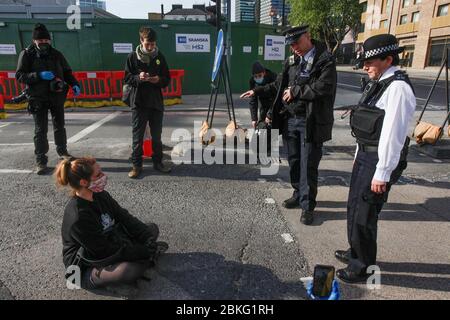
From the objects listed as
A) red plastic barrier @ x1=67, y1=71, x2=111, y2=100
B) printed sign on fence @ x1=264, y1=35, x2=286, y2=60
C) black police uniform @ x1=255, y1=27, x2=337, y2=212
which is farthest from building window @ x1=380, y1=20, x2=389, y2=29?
black police uniform @ x1=255, y1=27, x2=337, y2=212

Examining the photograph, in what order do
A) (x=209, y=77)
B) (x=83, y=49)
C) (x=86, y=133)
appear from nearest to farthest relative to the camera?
(x=86, y=133) < (x=83, y=49) < (x=209, y=77)

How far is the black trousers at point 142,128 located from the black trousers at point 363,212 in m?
3.23

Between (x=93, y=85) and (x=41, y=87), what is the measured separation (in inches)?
252

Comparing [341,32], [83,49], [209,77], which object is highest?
[341,32]

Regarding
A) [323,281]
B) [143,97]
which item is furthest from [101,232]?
[143,97]

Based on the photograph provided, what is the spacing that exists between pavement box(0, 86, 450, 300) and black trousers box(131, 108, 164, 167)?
1.15ft

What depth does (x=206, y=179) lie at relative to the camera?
5.18 metres

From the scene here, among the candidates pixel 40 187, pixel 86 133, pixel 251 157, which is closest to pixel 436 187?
pixel 251 157

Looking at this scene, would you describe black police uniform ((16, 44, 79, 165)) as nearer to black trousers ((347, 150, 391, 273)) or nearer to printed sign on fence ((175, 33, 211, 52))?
black trousers ((347, 150, 391, 273))

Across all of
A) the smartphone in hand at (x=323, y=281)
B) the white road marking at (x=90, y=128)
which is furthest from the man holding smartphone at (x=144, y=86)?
the smartphone in hand at (x=323, y=281)

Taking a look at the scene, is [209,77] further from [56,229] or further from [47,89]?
[56,229]

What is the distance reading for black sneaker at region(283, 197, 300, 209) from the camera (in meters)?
4.21

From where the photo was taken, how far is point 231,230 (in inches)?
145

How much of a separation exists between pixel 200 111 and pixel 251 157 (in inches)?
189
